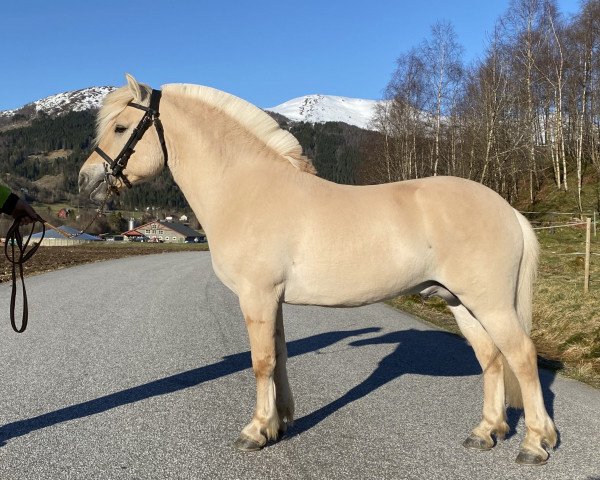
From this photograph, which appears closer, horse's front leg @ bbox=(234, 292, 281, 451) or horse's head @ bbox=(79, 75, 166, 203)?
horse's front leg @ bbox=(234, 292, 281, 451)

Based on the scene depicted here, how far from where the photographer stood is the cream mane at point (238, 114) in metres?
4.48

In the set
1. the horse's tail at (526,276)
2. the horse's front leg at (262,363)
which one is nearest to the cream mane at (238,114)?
the horse's front leg at (262,363)

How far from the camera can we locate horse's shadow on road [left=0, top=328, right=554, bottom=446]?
483cm

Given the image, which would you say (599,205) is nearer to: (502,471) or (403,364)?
(403,364)

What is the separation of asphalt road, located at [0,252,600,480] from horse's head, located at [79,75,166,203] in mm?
2021

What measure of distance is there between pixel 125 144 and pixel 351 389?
335 cm

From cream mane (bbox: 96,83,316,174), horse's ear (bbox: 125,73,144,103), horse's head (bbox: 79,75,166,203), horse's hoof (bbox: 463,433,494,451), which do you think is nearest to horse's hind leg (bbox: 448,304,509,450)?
horse's hoof (bbox: 463,433,494,451)

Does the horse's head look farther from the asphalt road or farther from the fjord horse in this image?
the asphalt road

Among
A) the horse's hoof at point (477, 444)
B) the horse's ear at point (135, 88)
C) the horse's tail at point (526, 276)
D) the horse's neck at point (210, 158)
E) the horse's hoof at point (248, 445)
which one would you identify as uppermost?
the horse's ear at point (135, 88)

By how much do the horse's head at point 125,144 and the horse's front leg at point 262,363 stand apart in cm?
143

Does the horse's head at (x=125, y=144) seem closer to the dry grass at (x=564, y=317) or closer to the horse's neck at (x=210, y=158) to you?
the horse's neck at (x=210, y=158)

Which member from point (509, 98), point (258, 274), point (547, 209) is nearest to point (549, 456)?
point (258, 274)

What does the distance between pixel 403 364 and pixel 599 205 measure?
2828 centimetres

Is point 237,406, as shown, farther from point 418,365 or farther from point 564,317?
point 564,317
